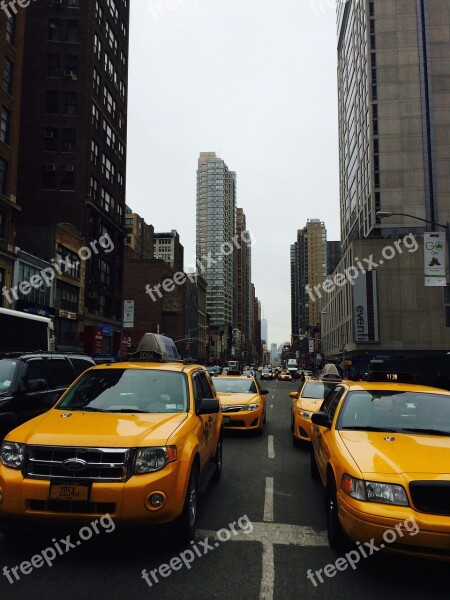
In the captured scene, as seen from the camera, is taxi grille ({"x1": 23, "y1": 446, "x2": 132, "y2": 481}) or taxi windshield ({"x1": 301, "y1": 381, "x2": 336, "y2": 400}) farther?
taxi windshield ({"x1": 301, "y1": 381, "x2": 336, "y2": 400})

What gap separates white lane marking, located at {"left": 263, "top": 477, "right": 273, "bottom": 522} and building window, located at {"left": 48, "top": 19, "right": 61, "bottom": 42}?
53.0m

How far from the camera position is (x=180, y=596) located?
12.6 feet

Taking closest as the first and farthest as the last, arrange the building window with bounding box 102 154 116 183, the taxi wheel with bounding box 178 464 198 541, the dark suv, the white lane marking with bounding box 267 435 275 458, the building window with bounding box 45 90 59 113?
the taxi wheel with bounding box 178 464 198 541
the dark suv
the white lane marking with bounding box 267 435 275 458
the building window with bounding box 45 90 59 113
the building window with bounding box 102 154 116 183

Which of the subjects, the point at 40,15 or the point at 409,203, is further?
the point at 409,203

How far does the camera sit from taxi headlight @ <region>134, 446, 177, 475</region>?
431 cm

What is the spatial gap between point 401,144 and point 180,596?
7450cm

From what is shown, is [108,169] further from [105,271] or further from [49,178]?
[105,271]

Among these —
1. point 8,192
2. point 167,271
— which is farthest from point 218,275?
point 8,192

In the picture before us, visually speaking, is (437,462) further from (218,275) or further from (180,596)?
→ (218,275)

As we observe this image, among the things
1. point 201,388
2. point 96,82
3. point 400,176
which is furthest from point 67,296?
point 400,176

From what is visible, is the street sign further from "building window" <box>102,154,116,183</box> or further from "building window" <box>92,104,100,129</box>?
"building window" <box>102,154,116,183</box>

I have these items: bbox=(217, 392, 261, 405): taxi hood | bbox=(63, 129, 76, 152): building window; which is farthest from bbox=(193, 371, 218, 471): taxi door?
bbox=(63, 129, 76, 152): building window

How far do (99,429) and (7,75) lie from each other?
116 feet

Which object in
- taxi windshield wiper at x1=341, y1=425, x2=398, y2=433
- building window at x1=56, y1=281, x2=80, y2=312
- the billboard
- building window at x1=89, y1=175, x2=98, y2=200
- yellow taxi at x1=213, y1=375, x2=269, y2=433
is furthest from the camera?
the billboard
